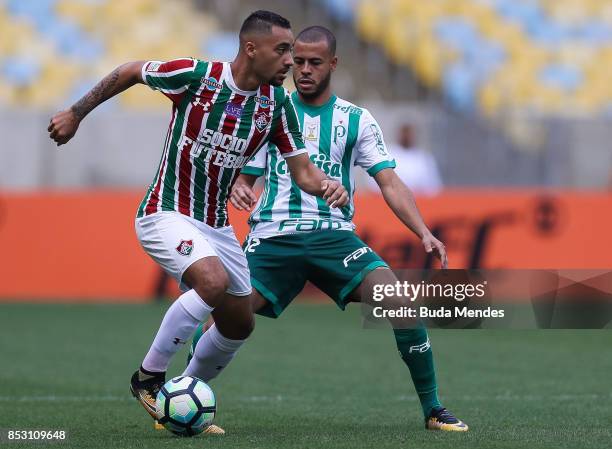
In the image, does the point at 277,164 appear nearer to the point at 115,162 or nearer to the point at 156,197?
the point at 156,197

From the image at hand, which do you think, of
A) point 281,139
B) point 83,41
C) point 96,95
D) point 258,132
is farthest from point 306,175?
point 83,41

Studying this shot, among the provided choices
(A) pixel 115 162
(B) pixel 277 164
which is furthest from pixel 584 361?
(A) pixel 115 162

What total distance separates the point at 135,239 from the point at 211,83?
8.94m

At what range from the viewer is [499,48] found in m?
21.8

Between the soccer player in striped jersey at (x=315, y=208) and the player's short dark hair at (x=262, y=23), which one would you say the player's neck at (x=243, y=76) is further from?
the soccer player in striped jersey at (x=315, y=208)

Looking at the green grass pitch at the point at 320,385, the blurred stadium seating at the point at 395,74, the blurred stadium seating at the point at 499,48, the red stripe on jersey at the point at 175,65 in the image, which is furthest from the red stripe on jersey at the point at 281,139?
the blurred stadium seating at the point at 499,48

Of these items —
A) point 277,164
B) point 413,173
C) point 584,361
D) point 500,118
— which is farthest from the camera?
point 500,118

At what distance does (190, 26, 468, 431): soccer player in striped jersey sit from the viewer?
648 centimetres

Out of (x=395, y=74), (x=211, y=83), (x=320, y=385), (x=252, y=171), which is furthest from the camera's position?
(x=395, y=74)

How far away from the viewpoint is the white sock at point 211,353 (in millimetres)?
6293

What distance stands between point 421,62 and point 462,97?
106 centimetres

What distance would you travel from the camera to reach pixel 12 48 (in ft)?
64.6

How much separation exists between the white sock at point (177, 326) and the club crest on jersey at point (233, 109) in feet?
2.90

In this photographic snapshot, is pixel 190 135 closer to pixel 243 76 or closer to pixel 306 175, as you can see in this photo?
pixel 243 76
